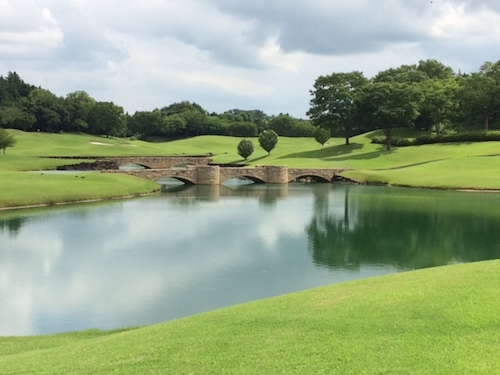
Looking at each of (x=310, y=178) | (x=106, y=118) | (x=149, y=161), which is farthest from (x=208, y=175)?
(x=106, y=118)

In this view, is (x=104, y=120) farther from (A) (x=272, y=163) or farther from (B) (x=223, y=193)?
(B) (x=223, y=193)

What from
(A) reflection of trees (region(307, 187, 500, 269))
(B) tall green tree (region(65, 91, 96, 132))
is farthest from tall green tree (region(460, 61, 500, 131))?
(B) tall green tree (region(65, 91, 96, 132))

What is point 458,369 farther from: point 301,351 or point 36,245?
point 36,245

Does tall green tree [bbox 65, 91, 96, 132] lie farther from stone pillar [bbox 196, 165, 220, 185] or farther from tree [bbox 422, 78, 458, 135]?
tree [bbox 422, 78, 458, 135]

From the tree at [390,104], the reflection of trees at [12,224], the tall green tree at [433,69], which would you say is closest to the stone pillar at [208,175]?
the tree at [390,104]

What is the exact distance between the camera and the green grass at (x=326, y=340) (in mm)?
7488

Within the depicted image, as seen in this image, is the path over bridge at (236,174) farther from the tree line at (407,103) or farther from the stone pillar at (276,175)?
the tree line at (407,103)

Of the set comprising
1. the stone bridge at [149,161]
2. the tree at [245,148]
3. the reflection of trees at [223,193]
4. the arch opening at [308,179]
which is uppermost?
the tree at [245,148]

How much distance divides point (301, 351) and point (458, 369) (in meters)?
2.29

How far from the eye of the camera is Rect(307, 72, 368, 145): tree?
83125 mm

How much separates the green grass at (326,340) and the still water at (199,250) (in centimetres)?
606

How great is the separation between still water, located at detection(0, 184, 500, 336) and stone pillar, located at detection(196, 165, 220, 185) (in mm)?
15965

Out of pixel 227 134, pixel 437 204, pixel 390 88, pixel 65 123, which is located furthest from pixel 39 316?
pixel 227 134

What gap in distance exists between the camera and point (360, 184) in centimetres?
6250
